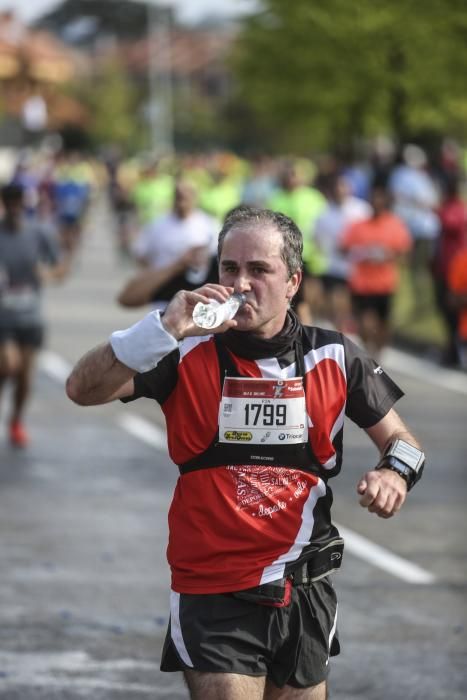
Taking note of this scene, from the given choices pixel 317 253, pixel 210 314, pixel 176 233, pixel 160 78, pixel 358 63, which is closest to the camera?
pixel 210 314

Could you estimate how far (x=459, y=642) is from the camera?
24.0ft

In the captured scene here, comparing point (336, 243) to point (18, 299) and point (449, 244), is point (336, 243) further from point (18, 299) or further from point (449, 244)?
point (18, 299)

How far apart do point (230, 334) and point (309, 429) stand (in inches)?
12.9

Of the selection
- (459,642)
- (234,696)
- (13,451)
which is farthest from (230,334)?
(13,451)

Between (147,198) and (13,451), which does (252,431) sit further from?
(147,198)

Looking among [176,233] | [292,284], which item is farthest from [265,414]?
[176,233]

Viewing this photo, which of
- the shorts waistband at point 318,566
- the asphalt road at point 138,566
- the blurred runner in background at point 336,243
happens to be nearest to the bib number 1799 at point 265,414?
the shorts waistband at point 318,566

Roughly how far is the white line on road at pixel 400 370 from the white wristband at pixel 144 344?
4.60m

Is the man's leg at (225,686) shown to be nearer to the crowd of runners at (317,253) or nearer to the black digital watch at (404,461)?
Result: the black digital watch at (404,461)

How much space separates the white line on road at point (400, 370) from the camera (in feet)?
28.4

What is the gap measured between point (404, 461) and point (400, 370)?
42.2ft

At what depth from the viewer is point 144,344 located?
4.04 meters

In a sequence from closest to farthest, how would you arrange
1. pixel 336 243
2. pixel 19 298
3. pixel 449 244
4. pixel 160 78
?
pixel 19 298 → pixel 336 243 → pixel 449 244 → pixel 160 78

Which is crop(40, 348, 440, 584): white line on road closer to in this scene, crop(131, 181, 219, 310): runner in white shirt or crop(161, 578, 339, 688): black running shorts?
crop(131, 181, 219, 310): runner in white shirt
